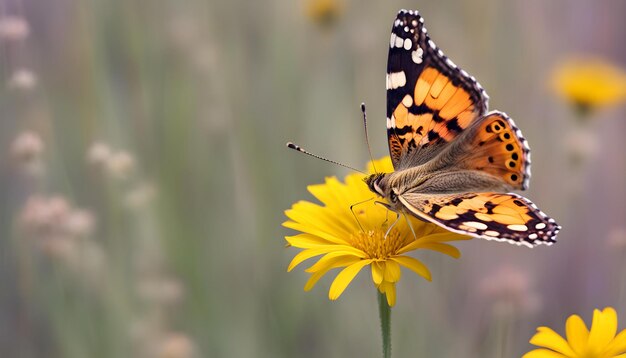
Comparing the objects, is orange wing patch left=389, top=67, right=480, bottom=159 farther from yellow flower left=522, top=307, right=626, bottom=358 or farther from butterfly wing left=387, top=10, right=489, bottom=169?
yellow flower left=522, top=307, right=626, bottom=358

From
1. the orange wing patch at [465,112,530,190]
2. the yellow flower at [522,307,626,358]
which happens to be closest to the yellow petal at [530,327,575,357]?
the yellow flower at [522,307,626,358]

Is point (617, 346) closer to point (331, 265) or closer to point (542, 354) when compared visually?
point (542, 354)

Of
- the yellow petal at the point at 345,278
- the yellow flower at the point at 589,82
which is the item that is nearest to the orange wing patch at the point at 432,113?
the yellow petal at the point at 345,278

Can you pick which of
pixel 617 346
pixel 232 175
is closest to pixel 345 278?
pixel 617 346

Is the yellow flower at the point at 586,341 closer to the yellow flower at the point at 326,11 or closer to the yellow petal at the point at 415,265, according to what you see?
the yellow petal at the point at 415,265

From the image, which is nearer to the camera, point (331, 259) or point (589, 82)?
point (331, 259)
